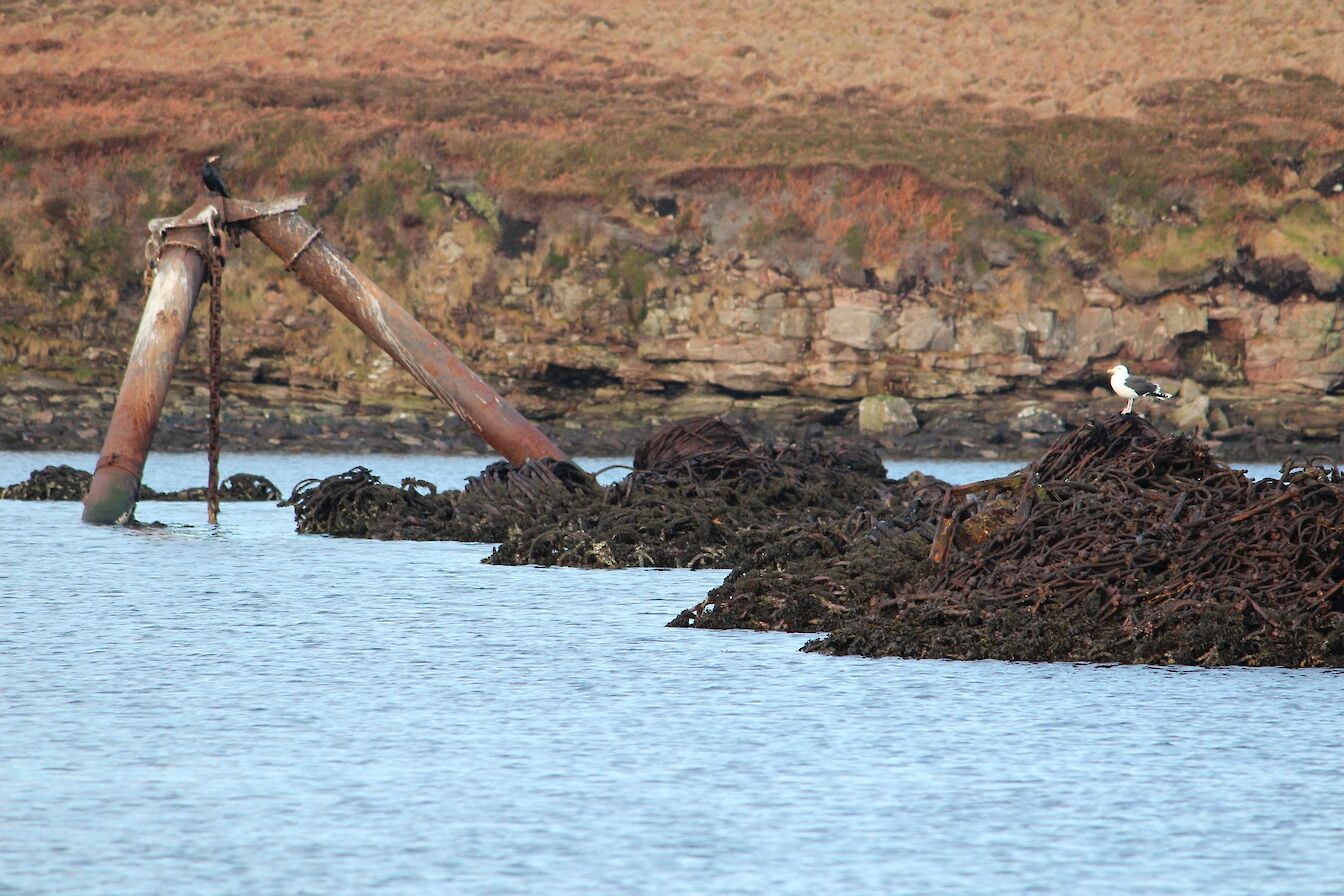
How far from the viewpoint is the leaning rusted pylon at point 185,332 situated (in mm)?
17672

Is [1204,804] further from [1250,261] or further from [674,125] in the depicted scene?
[674,125]

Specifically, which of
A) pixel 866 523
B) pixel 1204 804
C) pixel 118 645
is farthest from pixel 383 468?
pixel 1204 804

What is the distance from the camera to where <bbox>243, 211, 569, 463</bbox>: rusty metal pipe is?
18000 mm

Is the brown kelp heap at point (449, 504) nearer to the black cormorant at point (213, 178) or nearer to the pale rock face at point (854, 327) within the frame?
the black cormorant at point (213, 178)

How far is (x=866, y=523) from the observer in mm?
13938

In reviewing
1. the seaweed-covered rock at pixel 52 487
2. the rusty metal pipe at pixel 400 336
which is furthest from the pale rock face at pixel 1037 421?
the rusty metal pipe at pixel 400 336

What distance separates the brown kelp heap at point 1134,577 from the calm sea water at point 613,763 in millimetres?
334

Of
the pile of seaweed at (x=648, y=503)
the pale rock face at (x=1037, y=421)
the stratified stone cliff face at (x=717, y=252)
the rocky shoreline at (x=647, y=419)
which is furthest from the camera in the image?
the stratified stone cliff face at (x=717, y=252)

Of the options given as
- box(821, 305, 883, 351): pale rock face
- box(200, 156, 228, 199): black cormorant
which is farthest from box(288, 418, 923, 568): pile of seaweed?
box(821, 305, 883, 351): pale rock face

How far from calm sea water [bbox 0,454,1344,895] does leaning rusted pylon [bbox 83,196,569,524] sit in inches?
216

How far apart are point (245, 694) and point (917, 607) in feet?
11.7

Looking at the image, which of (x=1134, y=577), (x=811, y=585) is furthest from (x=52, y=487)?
(x=1134, y=577)

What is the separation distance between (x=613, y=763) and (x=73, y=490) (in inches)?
682

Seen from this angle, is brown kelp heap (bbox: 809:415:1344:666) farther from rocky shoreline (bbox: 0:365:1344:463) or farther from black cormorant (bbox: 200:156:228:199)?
rocky shoreline (bbox: 0:365:1344:463)
